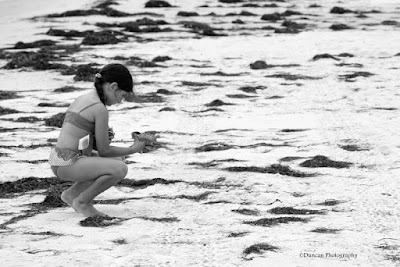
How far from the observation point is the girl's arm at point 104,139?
6.62 m

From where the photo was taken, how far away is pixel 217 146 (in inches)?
373

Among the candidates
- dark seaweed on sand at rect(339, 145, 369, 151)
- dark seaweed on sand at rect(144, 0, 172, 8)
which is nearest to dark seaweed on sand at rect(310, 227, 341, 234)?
dark seaweed on sand at rect(339, 145, 369, 151)

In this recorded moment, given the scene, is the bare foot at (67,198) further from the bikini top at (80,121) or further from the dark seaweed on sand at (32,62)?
the dark seaweed on sand at (32,62)

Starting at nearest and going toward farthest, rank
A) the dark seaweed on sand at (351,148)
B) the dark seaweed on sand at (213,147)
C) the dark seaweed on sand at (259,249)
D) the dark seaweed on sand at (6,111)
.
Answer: the dark seaweed on sand at (259,249) < the dark seaweed on sand at (351,148) < the dark seaweed on sand at (213,147) < the dark seaweed on sand at (6,111)

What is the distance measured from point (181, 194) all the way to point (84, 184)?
0.94m

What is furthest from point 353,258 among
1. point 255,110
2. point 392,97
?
point 392,97

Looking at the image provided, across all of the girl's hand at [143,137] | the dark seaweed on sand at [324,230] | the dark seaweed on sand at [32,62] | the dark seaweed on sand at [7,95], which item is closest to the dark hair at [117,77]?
the girl's hand at [143,137]

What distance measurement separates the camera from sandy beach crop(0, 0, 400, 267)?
602 cm

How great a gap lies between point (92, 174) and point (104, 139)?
10.8 inches

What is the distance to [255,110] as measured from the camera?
1159 centimetres

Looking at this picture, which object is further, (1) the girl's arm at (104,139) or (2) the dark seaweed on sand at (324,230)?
(1) the girl's arm at (104,139)

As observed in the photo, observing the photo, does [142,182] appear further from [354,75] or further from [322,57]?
[322,57]

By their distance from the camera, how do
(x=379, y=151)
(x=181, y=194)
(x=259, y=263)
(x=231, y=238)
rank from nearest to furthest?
(x=259, y=263) → (x=231, y=238) → (x=181, y=194) → (x=379, y=151)

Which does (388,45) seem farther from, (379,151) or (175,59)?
(379,151)
